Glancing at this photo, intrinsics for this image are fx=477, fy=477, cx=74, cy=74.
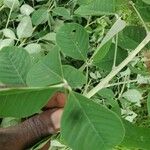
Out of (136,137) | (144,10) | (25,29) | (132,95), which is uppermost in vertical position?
(144,10)

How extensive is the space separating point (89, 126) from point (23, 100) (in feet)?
0.23

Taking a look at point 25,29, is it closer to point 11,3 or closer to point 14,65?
point 11,3

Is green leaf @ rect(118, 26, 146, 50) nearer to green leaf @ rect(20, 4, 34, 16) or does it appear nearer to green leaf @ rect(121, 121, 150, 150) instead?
green leaf @ rect(121, 121, 150, 150)

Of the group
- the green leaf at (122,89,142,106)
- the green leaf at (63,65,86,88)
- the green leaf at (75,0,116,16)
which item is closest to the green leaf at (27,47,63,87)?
the green leaf at (63,65,86,88)

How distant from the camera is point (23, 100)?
→ 0.47 metres

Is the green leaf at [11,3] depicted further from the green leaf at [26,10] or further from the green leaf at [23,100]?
the green leaf at [23,100]

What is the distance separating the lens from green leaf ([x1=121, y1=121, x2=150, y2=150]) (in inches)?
21.1

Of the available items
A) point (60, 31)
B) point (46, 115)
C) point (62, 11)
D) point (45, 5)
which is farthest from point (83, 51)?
point (45, 5)

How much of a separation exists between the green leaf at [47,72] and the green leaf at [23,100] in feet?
0.08

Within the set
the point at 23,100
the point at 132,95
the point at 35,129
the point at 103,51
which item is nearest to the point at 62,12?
the point at 132,95

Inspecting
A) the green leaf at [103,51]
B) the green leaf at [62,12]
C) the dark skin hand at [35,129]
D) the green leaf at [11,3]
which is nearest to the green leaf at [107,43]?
the green leaf at [103,51]

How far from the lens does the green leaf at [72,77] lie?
519 mm

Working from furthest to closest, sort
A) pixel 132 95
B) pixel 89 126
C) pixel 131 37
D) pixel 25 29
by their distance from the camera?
pixel 132 95 → pixel 25 29 → pixel 131 37 → pixel 89 126

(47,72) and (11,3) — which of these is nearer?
(47,72)
